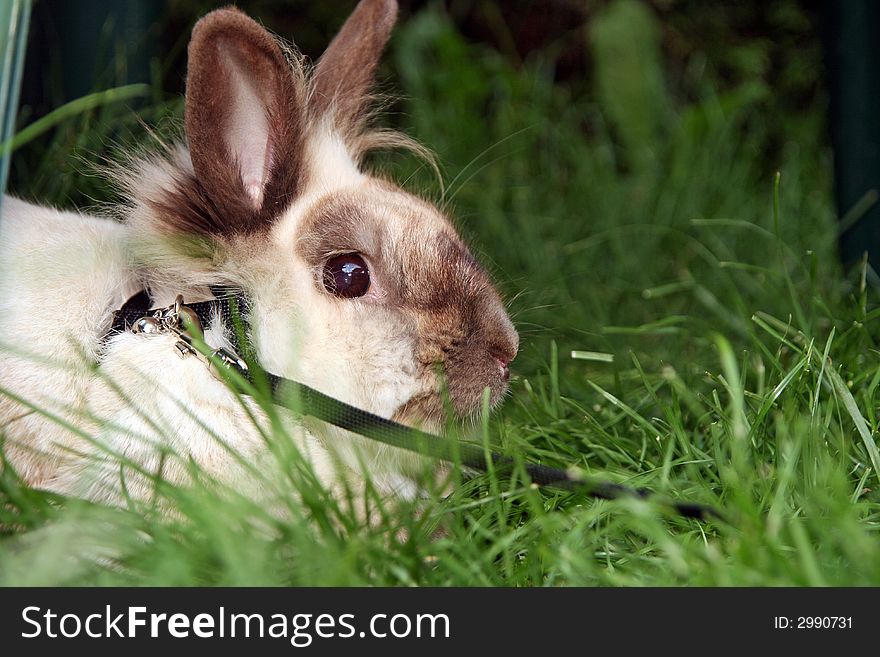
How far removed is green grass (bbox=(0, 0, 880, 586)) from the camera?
133 centimetres

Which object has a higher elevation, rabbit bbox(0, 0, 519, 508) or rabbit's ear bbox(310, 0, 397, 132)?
rabbit's ear bbox(310, 0, 397, 132)

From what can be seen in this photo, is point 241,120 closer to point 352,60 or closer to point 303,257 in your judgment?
point 303,257

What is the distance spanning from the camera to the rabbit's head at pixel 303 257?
5.47 ft

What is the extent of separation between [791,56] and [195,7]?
2.60m

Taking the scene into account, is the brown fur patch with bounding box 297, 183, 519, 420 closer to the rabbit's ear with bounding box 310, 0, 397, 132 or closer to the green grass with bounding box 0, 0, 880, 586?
the green grass with bounding box 0, 0, 880, 586

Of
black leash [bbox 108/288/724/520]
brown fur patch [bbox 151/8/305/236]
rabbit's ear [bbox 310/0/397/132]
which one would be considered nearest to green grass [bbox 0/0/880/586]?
black leash [bbox 108/288/724/520]

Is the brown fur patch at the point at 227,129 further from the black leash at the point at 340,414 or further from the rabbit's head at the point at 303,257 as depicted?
the black leash at the point at 340,414

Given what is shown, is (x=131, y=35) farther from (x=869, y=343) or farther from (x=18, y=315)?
(x=869, y=343)

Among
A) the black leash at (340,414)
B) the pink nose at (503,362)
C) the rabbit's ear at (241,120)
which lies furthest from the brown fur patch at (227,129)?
the pink nose at (503,362)

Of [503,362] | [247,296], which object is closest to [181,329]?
[247,296]
